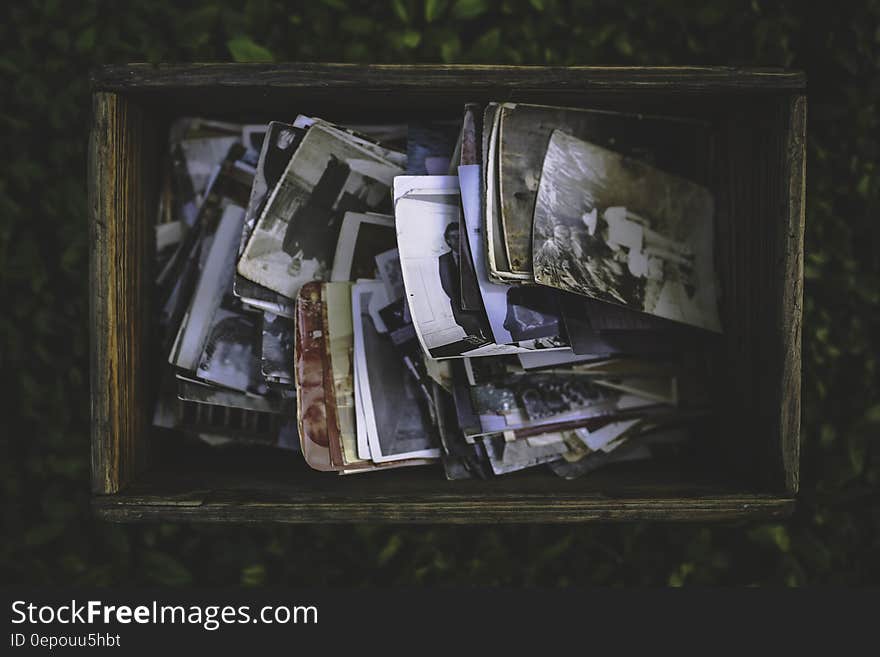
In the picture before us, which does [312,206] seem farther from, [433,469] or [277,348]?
[433,469]

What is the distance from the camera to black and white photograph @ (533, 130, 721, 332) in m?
0.99

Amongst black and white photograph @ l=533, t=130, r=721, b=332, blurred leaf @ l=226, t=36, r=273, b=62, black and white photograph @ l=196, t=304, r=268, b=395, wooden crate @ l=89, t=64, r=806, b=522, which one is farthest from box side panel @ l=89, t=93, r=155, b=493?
black and white photograph @ l=533, t=130, r=721, b=332

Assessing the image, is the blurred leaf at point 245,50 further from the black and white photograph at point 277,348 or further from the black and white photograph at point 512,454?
the black and white photograph at point 512,454

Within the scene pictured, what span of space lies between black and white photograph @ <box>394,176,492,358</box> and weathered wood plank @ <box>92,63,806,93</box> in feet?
0.46

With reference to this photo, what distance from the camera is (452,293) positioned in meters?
0.99

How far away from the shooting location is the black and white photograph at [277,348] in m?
1.07

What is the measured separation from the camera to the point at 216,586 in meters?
1.33

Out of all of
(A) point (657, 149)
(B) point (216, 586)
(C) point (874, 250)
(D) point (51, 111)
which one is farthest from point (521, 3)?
(B) point (216, 586)

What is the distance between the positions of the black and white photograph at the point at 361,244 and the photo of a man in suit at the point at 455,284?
5.2 inches

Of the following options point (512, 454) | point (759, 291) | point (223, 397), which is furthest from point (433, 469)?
point (759, 291)

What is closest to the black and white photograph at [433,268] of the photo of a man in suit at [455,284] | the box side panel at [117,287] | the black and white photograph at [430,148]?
the photo of a man in suit at [455,284]

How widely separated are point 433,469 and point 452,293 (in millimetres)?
311

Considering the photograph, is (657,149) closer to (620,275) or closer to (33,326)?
(620,275)

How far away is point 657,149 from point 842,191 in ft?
1.41
